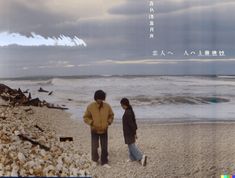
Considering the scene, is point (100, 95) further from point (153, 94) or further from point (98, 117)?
point (153, 94)

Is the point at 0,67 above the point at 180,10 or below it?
below

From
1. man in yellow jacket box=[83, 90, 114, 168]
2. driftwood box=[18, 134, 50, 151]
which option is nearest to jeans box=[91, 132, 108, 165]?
man in yellow jacket box=[83, 90, 114, 168]

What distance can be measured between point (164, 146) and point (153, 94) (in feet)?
0.86

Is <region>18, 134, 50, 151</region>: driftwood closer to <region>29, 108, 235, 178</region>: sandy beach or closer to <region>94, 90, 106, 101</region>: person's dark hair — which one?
<region>29, 108, 235, 178</region>: sandy beach

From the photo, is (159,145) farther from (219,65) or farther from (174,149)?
(219,65)

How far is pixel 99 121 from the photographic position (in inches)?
73.9

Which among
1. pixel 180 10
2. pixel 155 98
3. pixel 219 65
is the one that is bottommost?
pixel 155 98

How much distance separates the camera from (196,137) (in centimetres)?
193

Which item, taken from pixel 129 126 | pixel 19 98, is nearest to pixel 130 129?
pixel 129 126

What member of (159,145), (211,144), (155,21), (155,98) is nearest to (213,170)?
(211,144)

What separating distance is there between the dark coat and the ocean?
27 millimetres

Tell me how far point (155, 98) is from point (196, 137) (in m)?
0.28

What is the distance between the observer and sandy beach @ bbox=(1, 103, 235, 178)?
6.15 feet

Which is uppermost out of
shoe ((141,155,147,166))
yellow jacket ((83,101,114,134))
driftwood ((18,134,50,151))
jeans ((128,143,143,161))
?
yellow jacket ((83,101,114,134))
